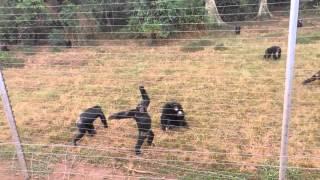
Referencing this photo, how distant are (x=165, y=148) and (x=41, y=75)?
525 cm

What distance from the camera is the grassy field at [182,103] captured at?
236 inches

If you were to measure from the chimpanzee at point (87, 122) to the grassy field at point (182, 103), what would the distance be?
0.16 m

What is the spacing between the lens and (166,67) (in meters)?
10.4

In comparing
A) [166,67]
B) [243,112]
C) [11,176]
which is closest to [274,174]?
[243,112]

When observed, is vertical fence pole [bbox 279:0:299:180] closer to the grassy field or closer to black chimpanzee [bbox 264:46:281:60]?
the grassy field

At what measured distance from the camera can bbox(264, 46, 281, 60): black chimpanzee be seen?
10742mm

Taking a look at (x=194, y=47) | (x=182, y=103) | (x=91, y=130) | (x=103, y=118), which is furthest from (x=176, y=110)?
(x=194, y=47)

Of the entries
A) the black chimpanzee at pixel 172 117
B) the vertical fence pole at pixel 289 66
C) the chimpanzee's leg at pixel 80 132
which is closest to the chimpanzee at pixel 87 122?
the chimpanzee's leg at pixel 80 132

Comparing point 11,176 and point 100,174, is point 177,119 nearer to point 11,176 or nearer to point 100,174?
point 100,174

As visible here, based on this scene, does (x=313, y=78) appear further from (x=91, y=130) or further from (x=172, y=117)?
(x=91, y=130)

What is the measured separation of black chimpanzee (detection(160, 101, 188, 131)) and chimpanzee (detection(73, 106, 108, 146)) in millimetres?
1021

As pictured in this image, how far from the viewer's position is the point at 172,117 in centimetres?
730

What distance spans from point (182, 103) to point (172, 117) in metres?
0.98

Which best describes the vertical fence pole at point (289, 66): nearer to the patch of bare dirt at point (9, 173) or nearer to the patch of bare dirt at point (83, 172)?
the patch of bare dirt at point (83, 172)
